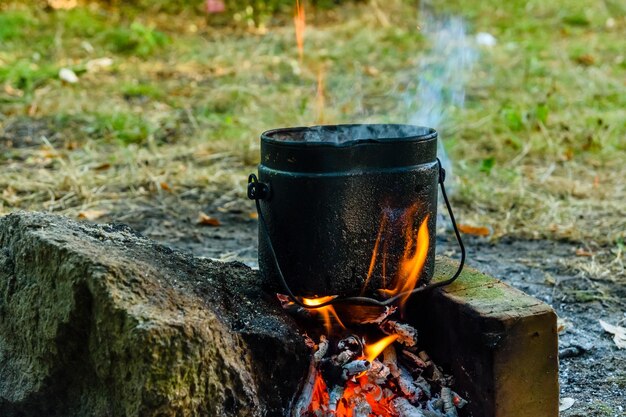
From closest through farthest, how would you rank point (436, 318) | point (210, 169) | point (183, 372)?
point (183, 372), point (436, 318), point (210, 169)

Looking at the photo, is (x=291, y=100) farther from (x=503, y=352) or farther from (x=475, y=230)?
(x=503, y=352)

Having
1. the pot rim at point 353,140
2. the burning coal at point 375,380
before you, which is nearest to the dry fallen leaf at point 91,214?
the pot rim at point 353,140

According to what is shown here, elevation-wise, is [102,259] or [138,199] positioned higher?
[102,259]

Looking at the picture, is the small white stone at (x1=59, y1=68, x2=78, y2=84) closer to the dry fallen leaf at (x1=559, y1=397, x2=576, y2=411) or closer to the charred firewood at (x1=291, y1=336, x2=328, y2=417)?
the charred firewood at (x1=291, y1=336, x2=328, y2=417)

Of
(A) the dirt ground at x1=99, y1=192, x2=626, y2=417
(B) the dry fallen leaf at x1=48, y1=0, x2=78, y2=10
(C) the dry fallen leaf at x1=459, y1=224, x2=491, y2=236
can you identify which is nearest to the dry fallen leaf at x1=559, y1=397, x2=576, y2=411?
(A) the dirt ground at x1=99, y1=192, x2=626, y2=417

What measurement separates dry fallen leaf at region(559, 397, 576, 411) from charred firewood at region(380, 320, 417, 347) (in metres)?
0.64

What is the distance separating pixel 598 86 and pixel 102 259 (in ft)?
23.6

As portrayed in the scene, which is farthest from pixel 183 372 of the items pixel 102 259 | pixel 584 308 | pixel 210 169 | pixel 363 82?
pixel 363 82

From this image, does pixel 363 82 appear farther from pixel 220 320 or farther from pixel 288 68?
pixel 220 320

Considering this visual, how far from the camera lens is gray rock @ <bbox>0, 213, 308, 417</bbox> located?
2.08 meters

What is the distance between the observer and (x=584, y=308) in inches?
151

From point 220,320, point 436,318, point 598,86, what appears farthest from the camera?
point 598,86

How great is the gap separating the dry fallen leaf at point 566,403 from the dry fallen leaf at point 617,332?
614 mm

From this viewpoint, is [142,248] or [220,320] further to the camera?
[142,248]
